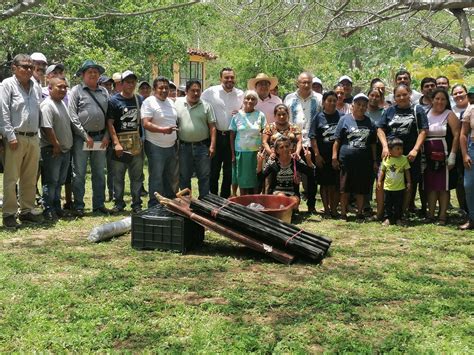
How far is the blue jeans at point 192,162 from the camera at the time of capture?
776 cm

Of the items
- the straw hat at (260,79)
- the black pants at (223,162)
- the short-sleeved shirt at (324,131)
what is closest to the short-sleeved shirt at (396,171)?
the short-sleeved shirt at (324,131)

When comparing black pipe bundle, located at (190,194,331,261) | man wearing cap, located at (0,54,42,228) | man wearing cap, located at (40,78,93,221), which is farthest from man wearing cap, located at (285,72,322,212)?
man wearing cap, located at (0,54,42,228)

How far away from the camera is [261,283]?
192 inches

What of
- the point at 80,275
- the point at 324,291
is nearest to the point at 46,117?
the point at 80,275

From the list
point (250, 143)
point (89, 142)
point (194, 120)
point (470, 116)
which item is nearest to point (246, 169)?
point (250, 143)

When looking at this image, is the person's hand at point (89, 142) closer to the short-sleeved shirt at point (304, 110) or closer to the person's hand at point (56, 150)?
A: the person's hand at point (56, 150)

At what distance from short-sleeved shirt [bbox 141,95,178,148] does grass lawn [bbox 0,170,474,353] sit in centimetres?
176

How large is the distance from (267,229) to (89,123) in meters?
3.29

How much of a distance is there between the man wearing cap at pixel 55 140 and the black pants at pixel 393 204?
13.6 ft

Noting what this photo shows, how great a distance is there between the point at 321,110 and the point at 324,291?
3.88m

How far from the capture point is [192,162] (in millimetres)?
7832

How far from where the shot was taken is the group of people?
7.28 meters

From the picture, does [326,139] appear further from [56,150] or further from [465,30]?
[56,150]

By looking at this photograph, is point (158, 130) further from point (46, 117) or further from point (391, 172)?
point (391, 172)
